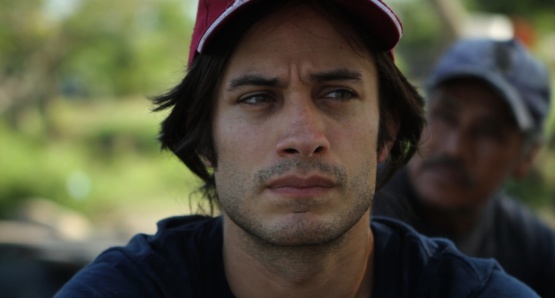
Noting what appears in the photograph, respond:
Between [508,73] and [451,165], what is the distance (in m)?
0.53

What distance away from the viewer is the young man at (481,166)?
11.3ft

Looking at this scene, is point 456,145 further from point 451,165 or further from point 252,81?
point 252,81

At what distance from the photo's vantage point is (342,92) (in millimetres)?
2186

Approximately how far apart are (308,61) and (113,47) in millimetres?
12603

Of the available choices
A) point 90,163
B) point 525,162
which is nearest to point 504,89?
point 525,162

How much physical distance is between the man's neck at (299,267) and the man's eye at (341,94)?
0.34 metres

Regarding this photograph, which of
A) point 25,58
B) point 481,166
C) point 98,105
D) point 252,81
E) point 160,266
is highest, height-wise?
point 25,58

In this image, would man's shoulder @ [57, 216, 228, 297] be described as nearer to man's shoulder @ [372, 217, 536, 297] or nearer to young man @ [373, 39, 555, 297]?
man's shoulder @ [372, 217, 536, 297]

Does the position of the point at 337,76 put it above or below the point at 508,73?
above

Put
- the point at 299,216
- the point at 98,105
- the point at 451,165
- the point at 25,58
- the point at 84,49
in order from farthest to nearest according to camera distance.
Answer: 1. the point at 98,105
2. the point at 84,49
3. the point at 25,58
4. the point at 451,165
5. the point at 299,216

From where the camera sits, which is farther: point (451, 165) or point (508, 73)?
point (508, 73)

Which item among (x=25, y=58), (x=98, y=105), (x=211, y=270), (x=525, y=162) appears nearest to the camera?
(x=211, y=270)

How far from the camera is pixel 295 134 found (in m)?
2.04

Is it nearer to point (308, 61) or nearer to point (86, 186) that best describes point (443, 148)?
point (308, 61)
